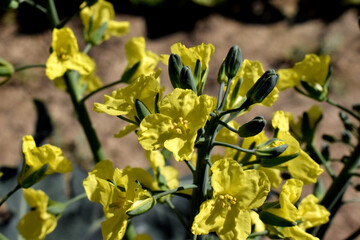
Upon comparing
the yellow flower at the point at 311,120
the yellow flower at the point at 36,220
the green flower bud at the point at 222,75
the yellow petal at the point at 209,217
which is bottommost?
the yellow flower at the point at 36,220

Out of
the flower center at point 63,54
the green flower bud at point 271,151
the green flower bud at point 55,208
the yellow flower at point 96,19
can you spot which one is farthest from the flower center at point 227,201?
the yellow flower at point 96,19

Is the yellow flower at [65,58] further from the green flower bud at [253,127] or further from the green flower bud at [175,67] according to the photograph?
the green flower bud at [253,127]

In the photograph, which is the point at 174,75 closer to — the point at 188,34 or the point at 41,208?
the point at 41,208

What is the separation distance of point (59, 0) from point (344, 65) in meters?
2.57

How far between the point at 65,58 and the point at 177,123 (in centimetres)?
49

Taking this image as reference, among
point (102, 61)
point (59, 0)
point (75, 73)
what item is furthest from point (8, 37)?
point (75, 73)

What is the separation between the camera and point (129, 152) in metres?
2.80

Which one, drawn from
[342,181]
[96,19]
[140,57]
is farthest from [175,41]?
[342,181]

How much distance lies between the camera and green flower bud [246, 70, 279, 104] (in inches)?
30.9

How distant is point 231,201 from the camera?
79 cm

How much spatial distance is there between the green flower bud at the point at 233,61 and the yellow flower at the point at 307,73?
0.36m

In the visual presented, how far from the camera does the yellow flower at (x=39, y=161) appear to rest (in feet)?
3.06

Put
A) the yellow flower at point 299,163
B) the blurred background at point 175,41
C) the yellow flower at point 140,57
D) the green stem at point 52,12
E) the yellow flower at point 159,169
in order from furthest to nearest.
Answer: the blurred background at point 175,41 < the yellow flower at point 140,57 < the green stem at point 52,12 < the yellow flower at point 159,169 < the yellow flower at point 299,163

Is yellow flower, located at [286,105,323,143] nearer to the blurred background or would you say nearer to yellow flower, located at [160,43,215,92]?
yellow flower, located at [160,43,215,92]
